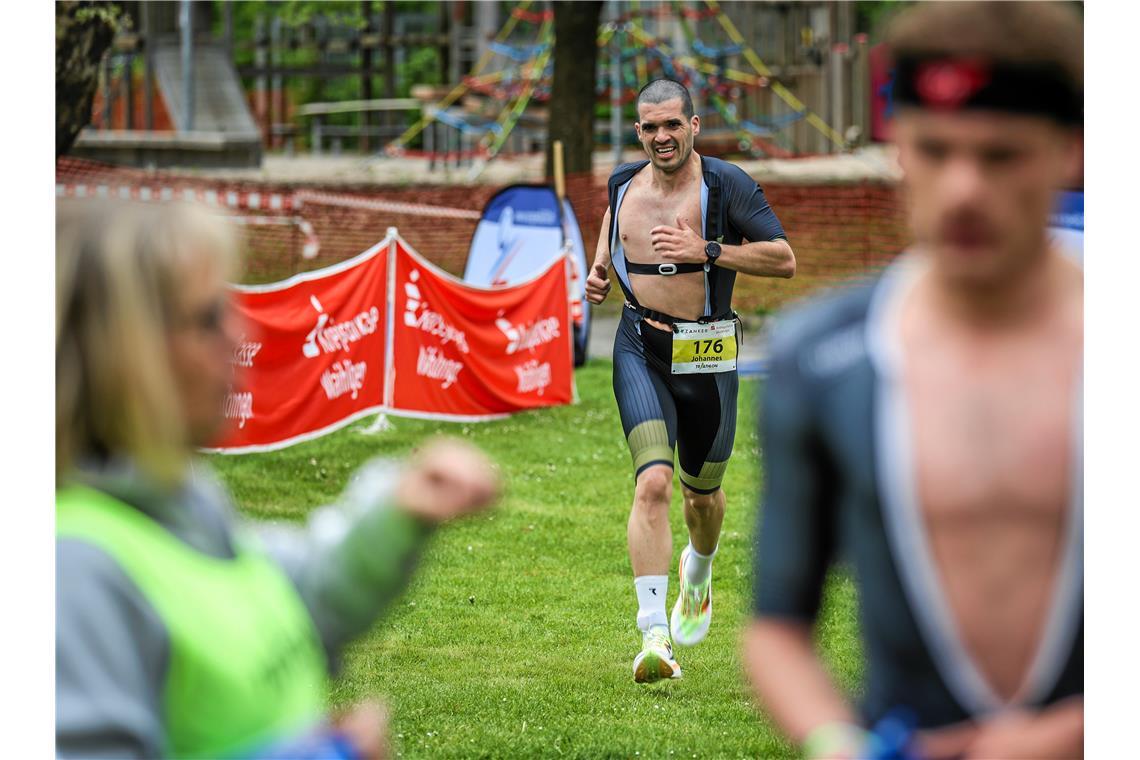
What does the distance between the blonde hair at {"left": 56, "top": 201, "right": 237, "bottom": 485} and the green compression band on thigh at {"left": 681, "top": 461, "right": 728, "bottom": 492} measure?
5397 millimetres

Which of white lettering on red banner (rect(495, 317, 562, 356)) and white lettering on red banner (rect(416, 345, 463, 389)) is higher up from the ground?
white lettering on red banner (rect(495, 317, 562, 356))

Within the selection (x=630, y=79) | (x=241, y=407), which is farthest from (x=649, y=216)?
(x=630, y=79)

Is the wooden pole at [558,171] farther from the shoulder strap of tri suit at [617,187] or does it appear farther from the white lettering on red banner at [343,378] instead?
the shoulder strap of tri suit at [617,187]

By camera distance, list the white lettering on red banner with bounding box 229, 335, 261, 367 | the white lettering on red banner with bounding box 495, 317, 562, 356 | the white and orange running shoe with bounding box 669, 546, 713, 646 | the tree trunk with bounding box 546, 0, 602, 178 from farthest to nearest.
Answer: the tree trunk with bounding box 546, 0, 602, 178
the white lettering on red banner with bounding box 495, 317, 562, 356
the white lettering on red banner with bounding box 229, 335, 261, 367
the white and orange running shoe with bounding box 669, 546, 713, 646

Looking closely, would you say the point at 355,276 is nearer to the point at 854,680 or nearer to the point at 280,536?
the point at 854,680

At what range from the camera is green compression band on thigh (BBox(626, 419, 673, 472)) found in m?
6.88

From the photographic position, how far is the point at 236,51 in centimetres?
4441

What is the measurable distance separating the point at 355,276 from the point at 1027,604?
1061cm

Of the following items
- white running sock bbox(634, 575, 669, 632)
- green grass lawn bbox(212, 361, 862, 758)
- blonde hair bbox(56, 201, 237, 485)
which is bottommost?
green grass lawn bbox(212, 361, 862, 758)

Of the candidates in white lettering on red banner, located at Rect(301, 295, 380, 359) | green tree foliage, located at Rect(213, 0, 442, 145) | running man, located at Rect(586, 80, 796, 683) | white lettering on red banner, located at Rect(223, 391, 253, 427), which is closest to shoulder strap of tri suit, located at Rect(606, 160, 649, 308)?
running man, located at Rect(586, 80, 796, 683)

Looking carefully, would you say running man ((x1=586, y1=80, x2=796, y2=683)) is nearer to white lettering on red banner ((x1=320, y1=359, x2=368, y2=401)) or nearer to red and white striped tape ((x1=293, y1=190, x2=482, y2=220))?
white lettering on red banner ((x1=320, y1=359, x2=368, y2=401))

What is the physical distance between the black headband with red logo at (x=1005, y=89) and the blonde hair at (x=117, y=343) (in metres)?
0.99

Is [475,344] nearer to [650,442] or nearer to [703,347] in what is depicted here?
[703,347]

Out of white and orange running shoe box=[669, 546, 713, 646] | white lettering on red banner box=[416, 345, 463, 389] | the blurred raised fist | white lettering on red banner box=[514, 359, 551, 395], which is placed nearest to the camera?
the blurred raised fist
